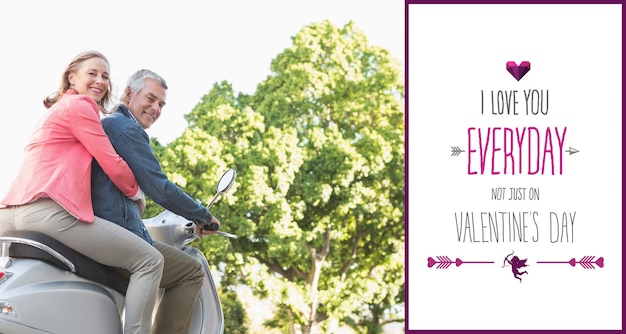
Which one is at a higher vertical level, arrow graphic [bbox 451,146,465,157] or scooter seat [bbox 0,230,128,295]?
arrow graphic [bbox 451,146,465,157]

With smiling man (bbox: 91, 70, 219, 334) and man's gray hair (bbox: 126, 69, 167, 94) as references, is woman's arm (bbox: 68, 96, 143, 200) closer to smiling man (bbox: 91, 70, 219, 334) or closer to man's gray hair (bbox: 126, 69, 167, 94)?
smiling man (bbox: 91, 70, 219, 334)

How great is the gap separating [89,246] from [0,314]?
385 mm

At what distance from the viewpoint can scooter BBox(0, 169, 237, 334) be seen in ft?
10.5

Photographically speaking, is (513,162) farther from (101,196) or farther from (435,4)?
(101,196)

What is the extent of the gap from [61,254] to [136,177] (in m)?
0.41

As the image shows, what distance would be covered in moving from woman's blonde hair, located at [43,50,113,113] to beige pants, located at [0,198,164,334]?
0.47 metres

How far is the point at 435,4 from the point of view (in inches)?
249

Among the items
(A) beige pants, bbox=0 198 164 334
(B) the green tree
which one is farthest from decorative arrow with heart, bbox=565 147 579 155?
(B) the green tree

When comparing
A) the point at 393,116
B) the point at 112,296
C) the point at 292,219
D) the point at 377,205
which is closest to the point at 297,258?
the point at 292,219

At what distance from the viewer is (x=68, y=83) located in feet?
11.8

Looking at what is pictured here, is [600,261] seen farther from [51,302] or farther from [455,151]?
[51,302]

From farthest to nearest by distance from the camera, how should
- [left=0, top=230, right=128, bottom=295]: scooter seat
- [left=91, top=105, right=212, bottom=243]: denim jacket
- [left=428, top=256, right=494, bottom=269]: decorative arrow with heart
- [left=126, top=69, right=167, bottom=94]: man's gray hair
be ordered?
1. [left=428, top=256, right=494, bottom=269]: decorative arrow with heart
2. [left=126, top=69, right=167, bottom=94]: man's gray hair
3. [left=91, top=105, right=212, bottom=243]: denim jacket
4. [left=0, top=230, right=128, bottom=295]: scooter seat

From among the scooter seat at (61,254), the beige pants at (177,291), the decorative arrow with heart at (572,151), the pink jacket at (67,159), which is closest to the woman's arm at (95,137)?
the pink jacket at (67,159)

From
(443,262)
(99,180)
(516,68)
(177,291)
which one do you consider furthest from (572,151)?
(99,180)
